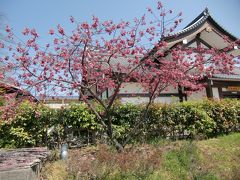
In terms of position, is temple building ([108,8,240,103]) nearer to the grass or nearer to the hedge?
the hedge

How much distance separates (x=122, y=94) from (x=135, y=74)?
4839 mm

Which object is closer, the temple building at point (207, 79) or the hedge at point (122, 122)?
the hedge at point (122, 122)

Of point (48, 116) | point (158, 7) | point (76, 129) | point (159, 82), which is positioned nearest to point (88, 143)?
point (76, 129)

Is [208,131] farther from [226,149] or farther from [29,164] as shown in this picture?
[29,164]

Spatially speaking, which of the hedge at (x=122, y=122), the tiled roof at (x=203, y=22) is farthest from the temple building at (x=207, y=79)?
the hedge at (x=122, y=122)

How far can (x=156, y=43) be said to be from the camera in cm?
749

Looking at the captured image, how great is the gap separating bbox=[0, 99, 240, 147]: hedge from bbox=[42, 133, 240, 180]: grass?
1.18 meters

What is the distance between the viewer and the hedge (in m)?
8.91

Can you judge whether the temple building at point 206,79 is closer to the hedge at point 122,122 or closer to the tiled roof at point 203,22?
the tiled roof at point 203,22

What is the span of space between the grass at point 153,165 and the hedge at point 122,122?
3.88 ft

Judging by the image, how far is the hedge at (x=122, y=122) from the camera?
8.91 metres

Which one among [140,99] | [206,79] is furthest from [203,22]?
[140,99]

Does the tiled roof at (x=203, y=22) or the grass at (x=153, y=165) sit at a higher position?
the tiled roof at (x=203, y=22)

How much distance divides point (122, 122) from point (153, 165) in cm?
370
